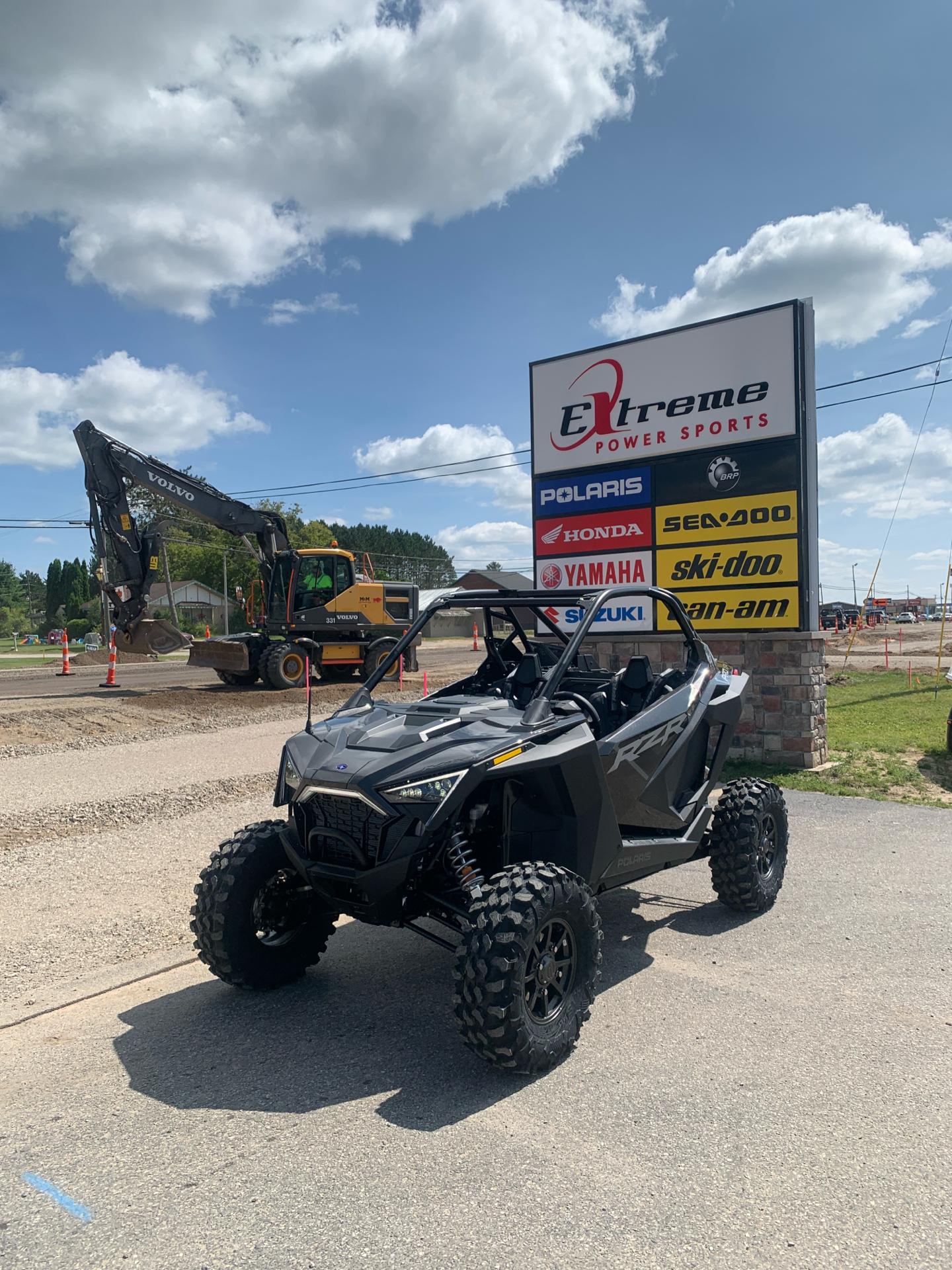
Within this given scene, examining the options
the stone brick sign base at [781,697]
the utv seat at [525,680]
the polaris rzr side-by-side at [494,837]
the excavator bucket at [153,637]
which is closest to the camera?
the polaris rzr side-by-side at [494,837]

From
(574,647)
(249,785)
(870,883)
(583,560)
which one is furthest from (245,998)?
(583,560)

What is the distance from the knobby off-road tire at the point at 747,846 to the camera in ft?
→ 17.4

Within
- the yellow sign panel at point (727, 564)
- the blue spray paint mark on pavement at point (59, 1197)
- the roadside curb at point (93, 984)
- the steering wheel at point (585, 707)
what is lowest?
the roadside curb at point (93, 984)

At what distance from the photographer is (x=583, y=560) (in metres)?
12.1

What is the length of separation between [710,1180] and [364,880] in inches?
65.1

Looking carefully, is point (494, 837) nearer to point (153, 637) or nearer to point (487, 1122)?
point (487, 1122)

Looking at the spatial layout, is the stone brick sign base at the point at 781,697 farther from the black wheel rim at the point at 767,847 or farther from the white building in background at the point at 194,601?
the white building in background at the point at 194,601

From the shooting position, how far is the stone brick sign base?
1032 centimetres

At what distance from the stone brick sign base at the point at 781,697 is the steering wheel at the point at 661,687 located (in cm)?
511

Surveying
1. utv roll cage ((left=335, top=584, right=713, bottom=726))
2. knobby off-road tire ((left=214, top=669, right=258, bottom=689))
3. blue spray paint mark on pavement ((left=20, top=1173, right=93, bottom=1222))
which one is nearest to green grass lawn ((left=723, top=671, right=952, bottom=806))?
utv roll cage ((left=335, top=584, right=713, bottom=726))

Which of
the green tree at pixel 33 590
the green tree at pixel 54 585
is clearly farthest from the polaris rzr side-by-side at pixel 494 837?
the green tree at pixel 33 590

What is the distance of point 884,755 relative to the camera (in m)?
11.1

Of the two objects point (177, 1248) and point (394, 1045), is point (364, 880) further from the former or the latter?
point (177, 1248)

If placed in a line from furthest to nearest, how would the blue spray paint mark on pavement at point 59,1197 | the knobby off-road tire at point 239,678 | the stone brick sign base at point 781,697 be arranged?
the knobby off-road tire at point 239,678
the stone brick sign base at point 781,697
the blue spray paint mark on pavement at point 59,1197
